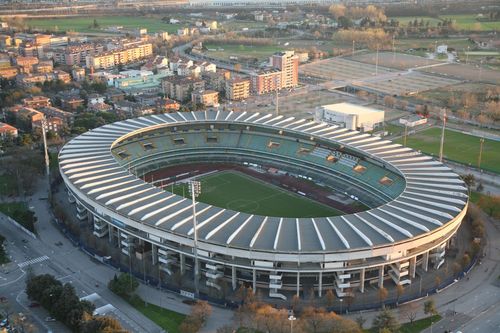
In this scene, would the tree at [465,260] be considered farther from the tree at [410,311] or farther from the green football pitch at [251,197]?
the green football pitch at [251,197]

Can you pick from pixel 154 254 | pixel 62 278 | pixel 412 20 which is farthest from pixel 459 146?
pixel 412 20

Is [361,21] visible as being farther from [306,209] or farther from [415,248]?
[415,248]

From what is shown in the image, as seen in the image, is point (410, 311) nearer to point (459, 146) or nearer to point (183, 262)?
point (183, 262)

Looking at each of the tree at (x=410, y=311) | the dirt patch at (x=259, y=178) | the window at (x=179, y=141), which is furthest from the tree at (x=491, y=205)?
the window at (x=179, y=141)

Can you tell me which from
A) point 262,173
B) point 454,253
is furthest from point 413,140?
point 454,253

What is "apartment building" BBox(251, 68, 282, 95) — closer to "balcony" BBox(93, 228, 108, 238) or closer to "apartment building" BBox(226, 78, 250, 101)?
"apartment building" BBox(226, 78, 250, 101)

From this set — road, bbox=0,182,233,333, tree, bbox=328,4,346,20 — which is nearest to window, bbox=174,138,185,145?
road, bbox=0,182,233,333
